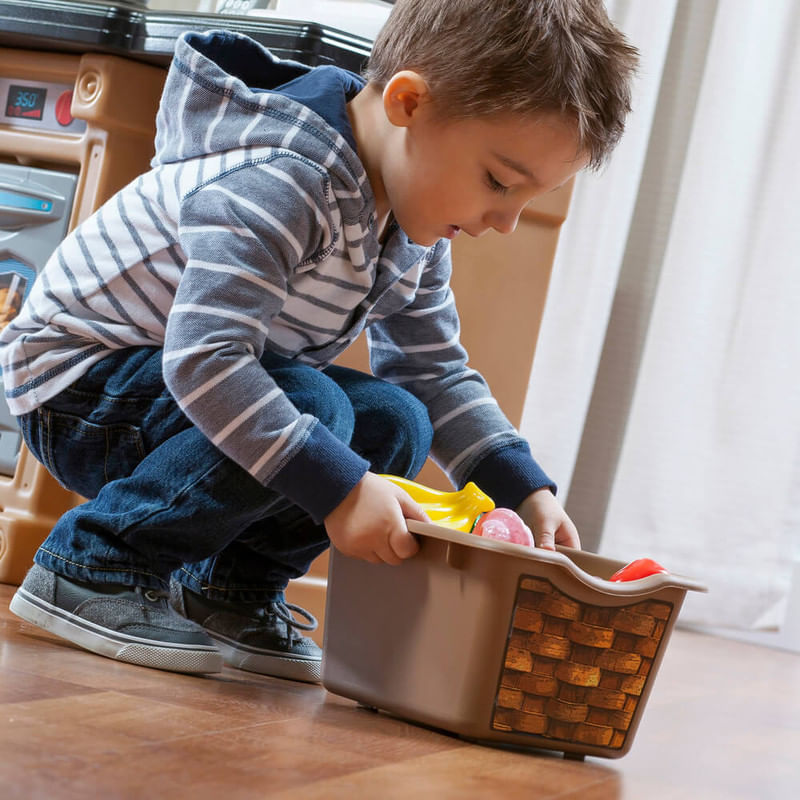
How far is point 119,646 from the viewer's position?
89 centimetres

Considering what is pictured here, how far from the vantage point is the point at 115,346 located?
1.00 meters

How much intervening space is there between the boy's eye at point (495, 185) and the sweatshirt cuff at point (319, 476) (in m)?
0.26

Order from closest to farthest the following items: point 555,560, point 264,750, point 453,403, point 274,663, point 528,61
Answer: point 264,750, point 555,560, point 528,61, point 274,663, point 453,403

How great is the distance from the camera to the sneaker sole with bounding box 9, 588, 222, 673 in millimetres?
887

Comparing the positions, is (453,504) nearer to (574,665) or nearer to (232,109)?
(574,665)

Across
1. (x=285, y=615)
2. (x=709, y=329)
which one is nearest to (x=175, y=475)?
(x=285, y=615)

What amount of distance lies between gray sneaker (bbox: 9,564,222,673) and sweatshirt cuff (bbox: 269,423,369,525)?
0.17m

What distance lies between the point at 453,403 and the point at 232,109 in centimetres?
36

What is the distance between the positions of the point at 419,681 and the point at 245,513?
0.69 feet

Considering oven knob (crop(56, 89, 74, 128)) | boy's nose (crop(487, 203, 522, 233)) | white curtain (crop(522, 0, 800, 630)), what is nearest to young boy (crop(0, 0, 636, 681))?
boy's nose (crop(487, 203, 522, 233))

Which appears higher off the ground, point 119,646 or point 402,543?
point 402,543

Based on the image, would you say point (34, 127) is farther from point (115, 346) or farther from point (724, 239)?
Answer: point (724, 239)

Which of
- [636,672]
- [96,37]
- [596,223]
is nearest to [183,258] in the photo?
[96,37]

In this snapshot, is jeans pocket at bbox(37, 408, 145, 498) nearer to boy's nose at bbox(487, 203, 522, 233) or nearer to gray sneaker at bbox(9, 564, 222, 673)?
gray sneaker at bbox(9, 564, 222, 673)
